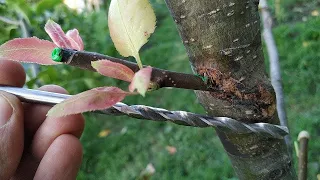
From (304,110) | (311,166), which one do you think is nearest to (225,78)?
(311,166)

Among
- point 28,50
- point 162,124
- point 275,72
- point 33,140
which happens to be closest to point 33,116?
point 33,140

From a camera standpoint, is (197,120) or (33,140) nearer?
(197,120)

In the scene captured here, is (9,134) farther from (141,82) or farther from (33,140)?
(141,82)

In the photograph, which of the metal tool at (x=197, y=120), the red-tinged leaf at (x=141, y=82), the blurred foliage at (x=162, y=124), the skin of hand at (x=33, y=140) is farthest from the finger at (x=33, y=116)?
the blurred foliage at (x=162, y=124)

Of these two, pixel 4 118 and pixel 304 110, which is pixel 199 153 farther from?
pixel 4 118

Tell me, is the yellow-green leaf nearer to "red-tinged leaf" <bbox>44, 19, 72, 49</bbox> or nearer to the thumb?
"red-tinged leaf" <bbox>44, 19, 72, 49</bbox>

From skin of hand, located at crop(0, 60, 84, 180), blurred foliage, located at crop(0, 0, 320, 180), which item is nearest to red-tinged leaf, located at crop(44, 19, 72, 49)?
skin of hand, located at crop(0, 60, 84, 180)
